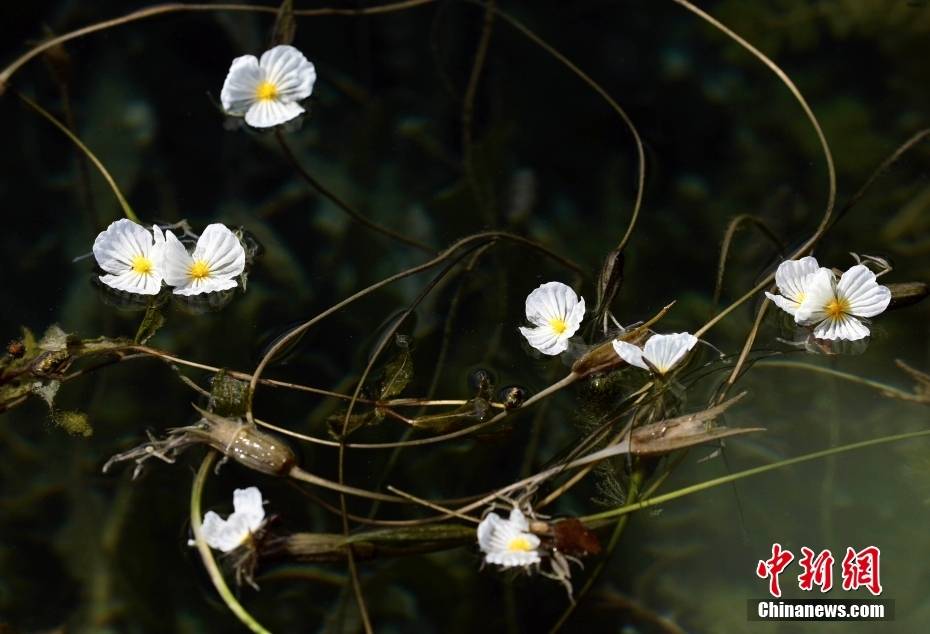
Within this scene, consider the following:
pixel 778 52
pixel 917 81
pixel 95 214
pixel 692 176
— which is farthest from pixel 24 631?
pixel 917 81

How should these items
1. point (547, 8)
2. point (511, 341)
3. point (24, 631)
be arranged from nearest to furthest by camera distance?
1. point (24, 631)
2. point (511, 341)
3. point (547, 8)

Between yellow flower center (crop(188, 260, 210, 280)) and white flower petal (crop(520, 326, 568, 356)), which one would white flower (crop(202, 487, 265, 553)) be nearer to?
yellow flower center (crop(188, 260, 210, 280))

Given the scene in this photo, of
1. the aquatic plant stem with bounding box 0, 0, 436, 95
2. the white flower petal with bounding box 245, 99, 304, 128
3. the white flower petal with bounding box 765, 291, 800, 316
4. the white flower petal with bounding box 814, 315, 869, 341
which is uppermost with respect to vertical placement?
the aquatic plant stem with bounding box 0, 0, 436, 95

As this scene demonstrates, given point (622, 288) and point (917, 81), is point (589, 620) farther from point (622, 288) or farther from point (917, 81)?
point (917, 81)

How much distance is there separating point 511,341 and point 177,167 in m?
0.75

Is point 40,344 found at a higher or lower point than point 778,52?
lower

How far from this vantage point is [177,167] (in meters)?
1.78

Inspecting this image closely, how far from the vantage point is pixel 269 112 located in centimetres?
175

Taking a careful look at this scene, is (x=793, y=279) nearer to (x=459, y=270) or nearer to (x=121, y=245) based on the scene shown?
(x=459, y=270)

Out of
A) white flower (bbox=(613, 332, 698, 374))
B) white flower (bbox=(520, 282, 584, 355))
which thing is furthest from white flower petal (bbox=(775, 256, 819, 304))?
white flower (bbox=(520, 282, 584, 355))

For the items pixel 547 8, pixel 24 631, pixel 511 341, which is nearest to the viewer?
pixel 24 631

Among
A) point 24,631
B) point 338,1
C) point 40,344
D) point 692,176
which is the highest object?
point 338,1

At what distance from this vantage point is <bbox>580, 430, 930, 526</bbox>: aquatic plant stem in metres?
1.63

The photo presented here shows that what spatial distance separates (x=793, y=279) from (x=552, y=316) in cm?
46
